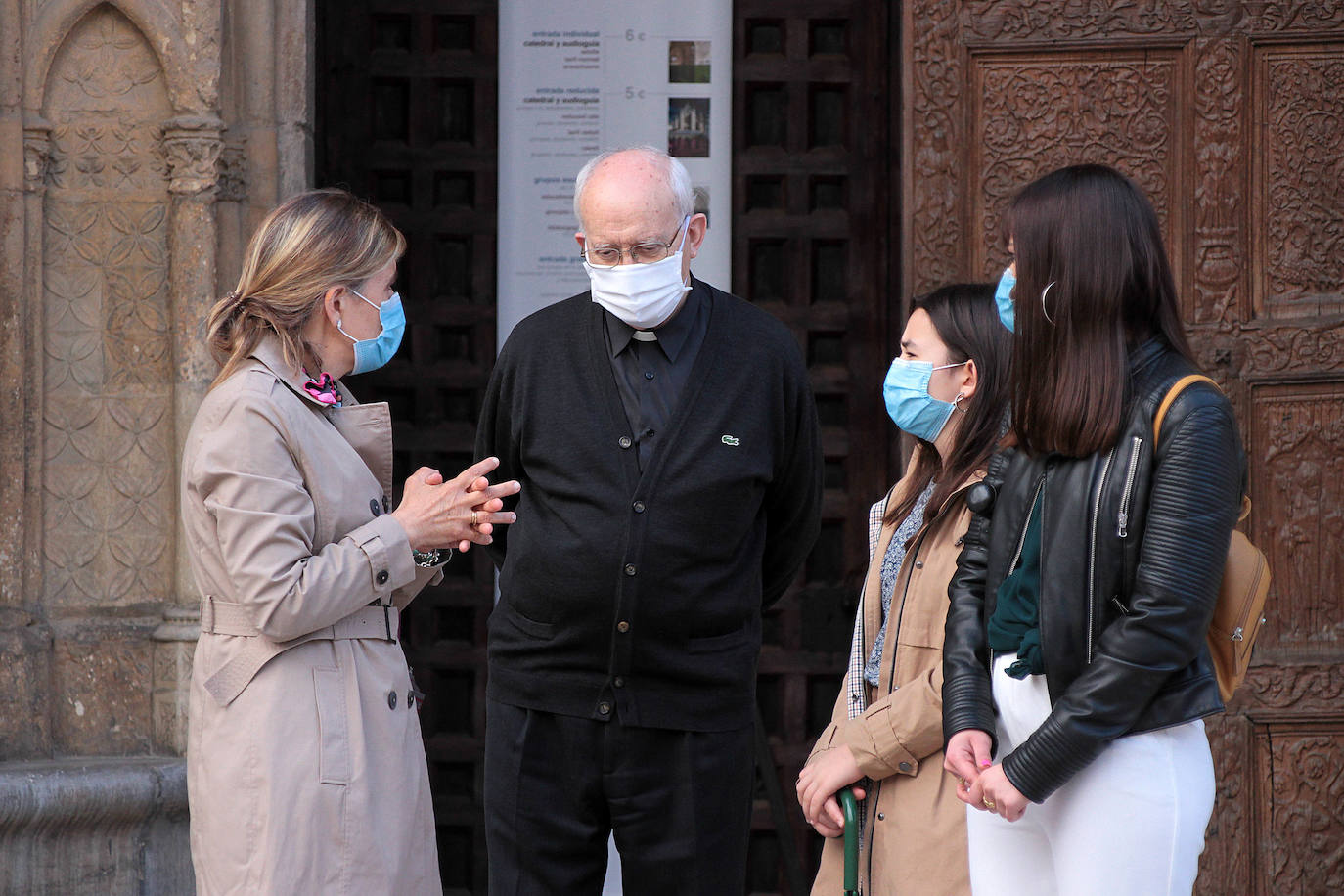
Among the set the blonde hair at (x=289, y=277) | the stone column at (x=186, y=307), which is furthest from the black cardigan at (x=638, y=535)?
the stone column at (x=186, y=307)

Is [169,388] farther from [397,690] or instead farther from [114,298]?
[397,690]

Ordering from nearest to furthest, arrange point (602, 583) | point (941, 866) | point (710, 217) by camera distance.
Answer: point (941, 866) → point (602, 583) → point (710, 217)

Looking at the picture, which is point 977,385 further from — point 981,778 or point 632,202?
point 981,778

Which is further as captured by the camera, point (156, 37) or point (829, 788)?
point (156, 37)

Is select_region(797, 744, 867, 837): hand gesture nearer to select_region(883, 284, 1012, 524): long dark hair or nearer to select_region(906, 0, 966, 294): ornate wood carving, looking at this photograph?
select_region(883, 284, 1012, 524): long dark hair

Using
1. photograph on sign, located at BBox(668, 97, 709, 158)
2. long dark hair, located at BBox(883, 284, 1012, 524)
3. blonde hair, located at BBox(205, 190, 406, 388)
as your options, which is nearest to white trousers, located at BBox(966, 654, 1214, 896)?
long dark hair, located at BBox(883, 284, 1012, 524)

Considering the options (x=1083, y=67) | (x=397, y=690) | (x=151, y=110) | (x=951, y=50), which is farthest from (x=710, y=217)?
(x=397, y=690)

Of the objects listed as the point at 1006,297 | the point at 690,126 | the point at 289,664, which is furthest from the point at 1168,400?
the point at 690,126

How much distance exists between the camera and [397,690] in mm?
2879

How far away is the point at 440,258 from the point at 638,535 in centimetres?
242

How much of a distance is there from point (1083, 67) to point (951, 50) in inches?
16.2

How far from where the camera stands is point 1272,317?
4441 mm

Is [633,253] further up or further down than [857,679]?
further up

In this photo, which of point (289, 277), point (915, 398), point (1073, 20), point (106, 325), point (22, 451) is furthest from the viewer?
point (1073, 20)
